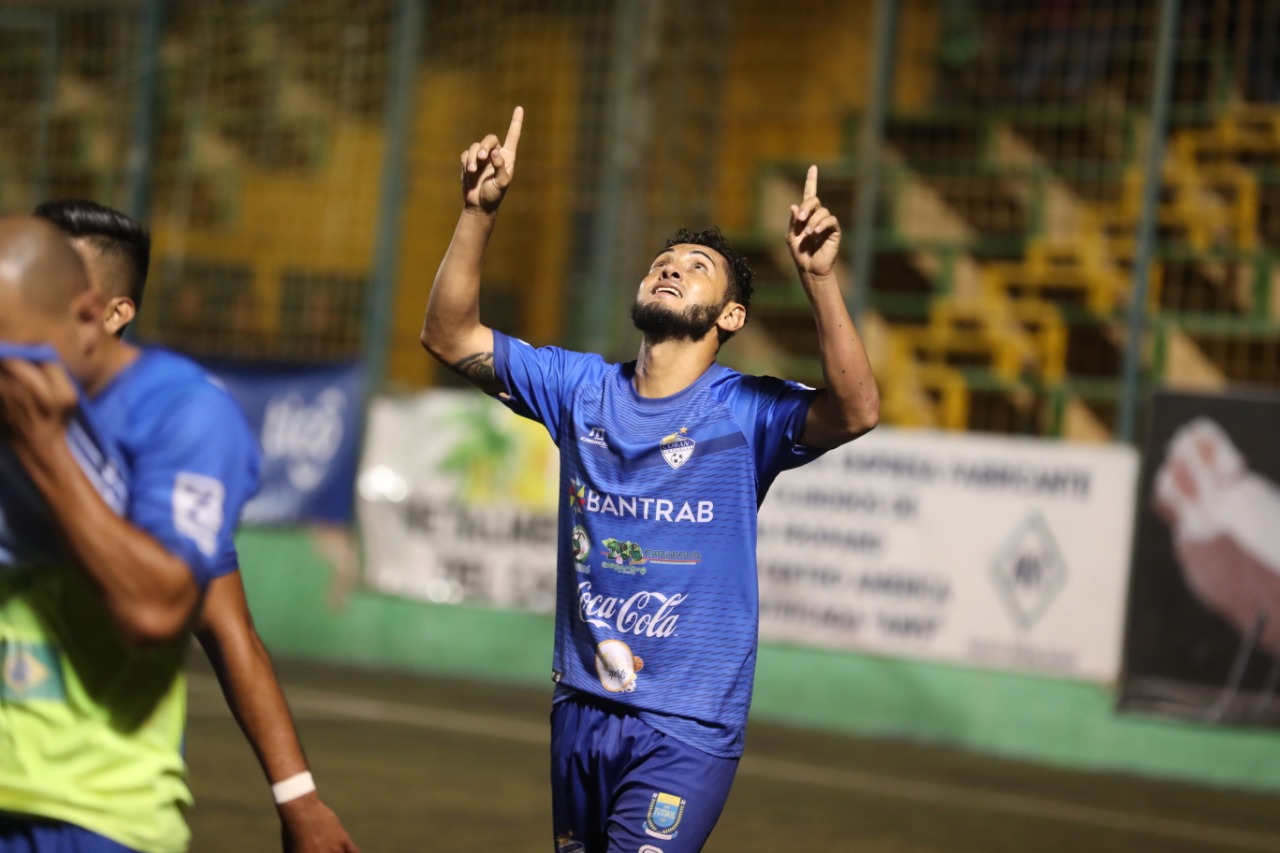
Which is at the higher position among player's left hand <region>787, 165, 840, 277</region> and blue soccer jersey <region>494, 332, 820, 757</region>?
player's left hand <region>787, 165, 840, 277</region>

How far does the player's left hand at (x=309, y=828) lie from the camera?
10.8 feet

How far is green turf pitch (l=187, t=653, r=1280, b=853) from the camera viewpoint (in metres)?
7.79

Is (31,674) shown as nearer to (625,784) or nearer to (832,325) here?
(625,784)

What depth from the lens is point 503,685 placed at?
12773mm

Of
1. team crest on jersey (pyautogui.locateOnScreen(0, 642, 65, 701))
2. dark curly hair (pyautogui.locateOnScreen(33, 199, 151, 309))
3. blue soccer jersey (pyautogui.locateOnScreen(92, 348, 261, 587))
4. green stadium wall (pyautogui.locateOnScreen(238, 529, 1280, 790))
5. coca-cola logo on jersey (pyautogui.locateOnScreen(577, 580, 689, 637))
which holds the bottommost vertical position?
green stadium wall (pyautogui.locateOnScreen(238, 529, 1280, 790))

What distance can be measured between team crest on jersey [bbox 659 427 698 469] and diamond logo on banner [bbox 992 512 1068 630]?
713cm

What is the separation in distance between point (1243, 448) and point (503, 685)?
17.0 ft

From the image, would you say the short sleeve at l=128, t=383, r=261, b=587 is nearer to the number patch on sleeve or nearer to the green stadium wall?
the number patch on sleeve

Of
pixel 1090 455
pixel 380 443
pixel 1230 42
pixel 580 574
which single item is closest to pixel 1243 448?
pixel 1090 455

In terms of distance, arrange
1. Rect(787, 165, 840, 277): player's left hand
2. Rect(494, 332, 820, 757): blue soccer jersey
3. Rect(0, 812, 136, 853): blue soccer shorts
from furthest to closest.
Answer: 1. Rect(494, 332, 820, 757): blue soccer jersey
2. Rect(787, 165, 840, 277): player's left hand
3. Rect(0, 812, 136, 853): blue soccer shorts

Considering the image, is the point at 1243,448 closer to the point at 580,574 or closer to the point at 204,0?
the point at 580,574

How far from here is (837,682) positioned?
461 inches

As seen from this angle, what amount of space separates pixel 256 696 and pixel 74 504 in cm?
80

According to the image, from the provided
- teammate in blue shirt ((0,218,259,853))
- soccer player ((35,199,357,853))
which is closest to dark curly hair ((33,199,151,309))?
soccer player ((35,199,357,853))
